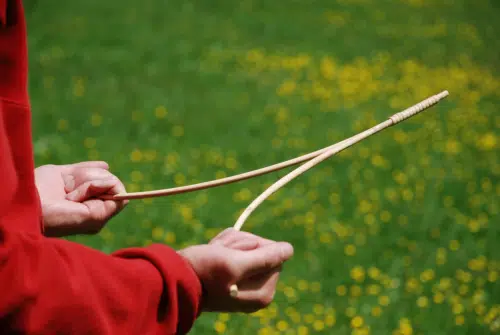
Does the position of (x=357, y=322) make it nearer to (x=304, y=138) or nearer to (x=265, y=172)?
(x=265, y=172)

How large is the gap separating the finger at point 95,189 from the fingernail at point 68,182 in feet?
0.17

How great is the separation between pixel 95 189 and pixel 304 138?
4157 mm

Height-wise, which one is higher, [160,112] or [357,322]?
[160,112]

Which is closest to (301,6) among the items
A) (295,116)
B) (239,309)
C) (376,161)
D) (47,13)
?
(47,13)

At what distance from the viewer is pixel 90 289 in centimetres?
105

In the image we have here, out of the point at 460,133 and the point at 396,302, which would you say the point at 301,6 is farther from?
the point at 396,302

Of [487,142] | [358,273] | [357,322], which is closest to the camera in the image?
[357,322]

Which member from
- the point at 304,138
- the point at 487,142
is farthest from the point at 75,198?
the point at 487,142

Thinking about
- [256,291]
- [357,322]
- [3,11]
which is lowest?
[357,322]

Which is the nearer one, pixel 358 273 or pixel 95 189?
pixel 95 189

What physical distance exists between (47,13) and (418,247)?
6.22 m

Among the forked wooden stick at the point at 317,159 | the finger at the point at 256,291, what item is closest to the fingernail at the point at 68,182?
the forked wooden stick at the point at 317,159

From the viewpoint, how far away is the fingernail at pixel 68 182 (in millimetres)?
1558

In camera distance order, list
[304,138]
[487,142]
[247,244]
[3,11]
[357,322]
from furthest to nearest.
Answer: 1. [487,142]
2. [304,138]
3. [357,322]
4. [247,244]
5. [3,11]
